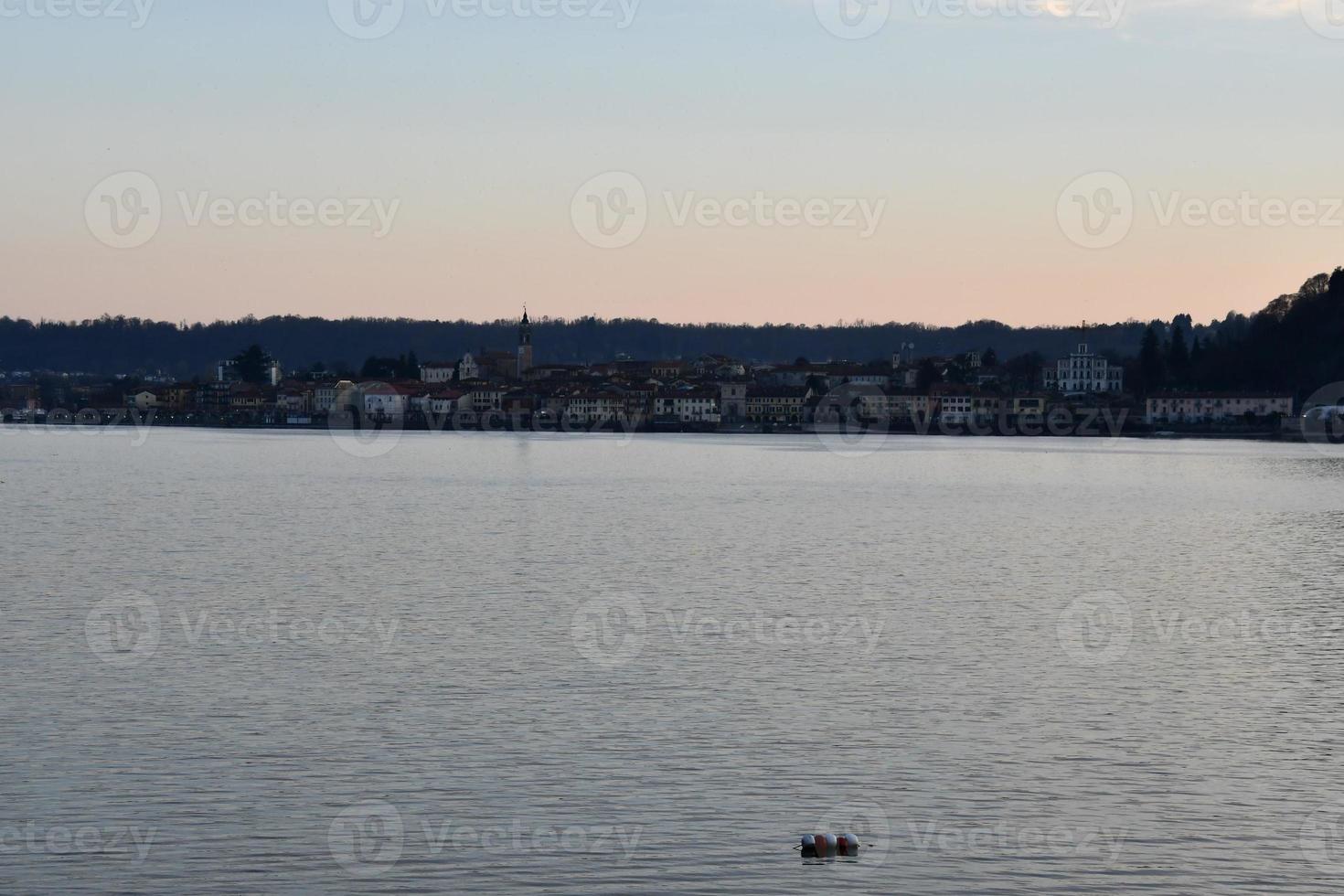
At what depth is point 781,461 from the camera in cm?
8625

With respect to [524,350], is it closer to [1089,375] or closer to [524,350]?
[524,350]

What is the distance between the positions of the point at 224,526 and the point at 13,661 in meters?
21.0

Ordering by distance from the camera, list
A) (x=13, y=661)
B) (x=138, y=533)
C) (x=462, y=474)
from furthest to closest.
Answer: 1. (x=462, y=474)
2. (x=138, y=533)
3. (x=13, y=661)

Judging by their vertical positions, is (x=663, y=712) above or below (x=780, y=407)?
above

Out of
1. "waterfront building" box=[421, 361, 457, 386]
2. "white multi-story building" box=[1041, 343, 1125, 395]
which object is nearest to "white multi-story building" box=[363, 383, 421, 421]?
"waterfront building" box=[421, 361, 457, 386]

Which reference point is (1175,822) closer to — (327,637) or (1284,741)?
(1284,741)

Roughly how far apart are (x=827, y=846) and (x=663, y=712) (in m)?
4.80

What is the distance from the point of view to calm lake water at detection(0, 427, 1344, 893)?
1175cm

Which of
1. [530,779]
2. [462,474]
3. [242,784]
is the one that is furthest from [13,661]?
[462,474]

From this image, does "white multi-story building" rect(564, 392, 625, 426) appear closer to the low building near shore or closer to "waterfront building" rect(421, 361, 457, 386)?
"waterfront building" rect(421, 361, 457, 386)

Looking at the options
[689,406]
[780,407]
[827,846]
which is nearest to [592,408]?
[689,406]

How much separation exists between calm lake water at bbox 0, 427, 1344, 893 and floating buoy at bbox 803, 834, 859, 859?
0.11m

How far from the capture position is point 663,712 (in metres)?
16.4

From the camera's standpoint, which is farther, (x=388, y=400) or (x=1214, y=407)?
(x=388, y=400)
